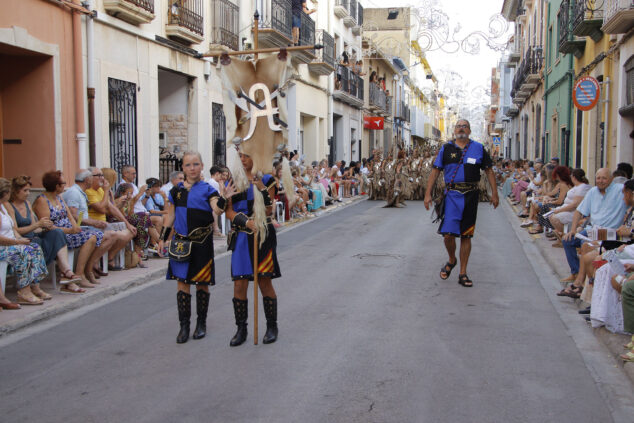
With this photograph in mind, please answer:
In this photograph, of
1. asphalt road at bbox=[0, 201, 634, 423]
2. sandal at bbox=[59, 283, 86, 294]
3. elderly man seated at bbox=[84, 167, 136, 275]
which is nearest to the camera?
asphalt road at bbox=[0, 201, 634, 423]

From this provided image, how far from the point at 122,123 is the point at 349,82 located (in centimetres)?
2082

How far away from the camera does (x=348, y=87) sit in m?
32.4

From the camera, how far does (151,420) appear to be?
3938 mm

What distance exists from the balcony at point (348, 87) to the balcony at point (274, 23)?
8.42m

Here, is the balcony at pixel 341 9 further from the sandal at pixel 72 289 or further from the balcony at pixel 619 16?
the sandal at pixel 72 289

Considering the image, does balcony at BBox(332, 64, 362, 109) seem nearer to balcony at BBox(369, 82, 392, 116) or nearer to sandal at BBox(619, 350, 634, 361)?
balcony at BBox(369, 82, 392, 116)

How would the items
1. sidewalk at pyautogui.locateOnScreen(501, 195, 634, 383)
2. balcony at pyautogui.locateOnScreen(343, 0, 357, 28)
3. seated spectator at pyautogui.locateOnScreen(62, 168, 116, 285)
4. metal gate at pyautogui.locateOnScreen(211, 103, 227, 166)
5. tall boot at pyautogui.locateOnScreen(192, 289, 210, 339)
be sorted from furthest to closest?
balcony at pyautogui.locateOnScreen(343, 0, 357, 28), metal gate at pyautogui.locateOnScreen(211, 103, 227, 166), seated spectator at pyautogui.locateOnScreen(62, 168, 116, 285), tall boot at pyautogui.locateOnScreen(192, 289, 210, 339), sidewalk at pyautogui.locateOnScreen(501, 195, 634, 383)

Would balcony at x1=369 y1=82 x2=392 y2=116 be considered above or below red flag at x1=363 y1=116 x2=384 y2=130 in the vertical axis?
above

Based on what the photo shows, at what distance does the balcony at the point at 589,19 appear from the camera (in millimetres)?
14789

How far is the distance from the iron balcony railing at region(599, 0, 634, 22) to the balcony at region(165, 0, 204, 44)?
8831mm

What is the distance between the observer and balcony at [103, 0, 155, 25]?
468 inches

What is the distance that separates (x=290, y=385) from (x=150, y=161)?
34.2 ft

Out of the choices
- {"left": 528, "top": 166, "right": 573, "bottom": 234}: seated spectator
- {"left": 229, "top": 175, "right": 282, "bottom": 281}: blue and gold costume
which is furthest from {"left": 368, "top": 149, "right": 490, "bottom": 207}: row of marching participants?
{"left": 229, "top": 175, "right": 282, "bottom": 281}: blue and gold costume

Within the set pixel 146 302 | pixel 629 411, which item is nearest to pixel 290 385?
pixel 629 411
